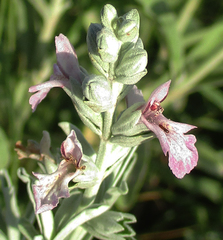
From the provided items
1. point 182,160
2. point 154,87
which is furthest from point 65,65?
point 154,87

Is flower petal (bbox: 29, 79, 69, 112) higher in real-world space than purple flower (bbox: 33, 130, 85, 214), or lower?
higher

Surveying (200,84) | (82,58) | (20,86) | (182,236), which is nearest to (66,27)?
(82,58)

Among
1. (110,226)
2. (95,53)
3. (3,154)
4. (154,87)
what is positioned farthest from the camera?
(154,87)

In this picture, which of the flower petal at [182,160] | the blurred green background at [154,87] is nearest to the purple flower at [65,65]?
the flower petal at [182,160]

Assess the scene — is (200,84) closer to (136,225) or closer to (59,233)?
(136,225)

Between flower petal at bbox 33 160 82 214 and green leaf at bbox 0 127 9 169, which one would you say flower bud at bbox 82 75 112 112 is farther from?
green leaf at bbox 0 127 9 169

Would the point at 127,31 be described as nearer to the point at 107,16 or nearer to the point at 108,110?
the point at 107,16

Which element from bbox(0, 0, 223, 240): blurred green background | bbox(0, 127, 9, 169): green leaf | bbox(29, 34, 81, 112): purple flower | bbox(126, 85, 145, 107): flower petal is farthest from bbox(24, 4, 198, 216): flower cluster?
bbox(0, 0, 223, 240): blurred green background
